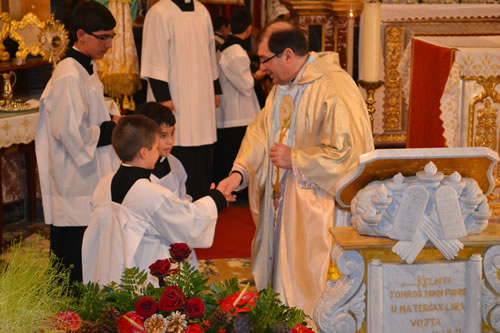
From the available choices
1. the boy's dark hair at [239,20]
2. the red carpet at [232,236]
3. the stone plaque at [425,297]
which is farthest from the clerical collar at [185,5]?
the stone plaque at [425,297]

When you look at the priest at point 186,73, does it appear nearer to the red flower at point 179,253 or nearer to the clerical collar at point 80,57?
the clerical collar at point 80,57

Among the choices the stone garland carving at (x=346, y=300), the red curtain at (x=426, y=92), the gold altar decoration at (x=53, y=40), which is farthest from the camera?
the gold altar decoration at (x=53, y=40)

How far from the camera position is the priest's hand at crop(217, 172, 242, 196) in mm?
4333

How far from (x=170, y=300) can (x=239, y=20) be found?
6.02m

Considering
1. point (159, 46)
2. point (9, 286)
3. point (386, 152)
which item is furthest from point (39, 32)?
point (9, 286)

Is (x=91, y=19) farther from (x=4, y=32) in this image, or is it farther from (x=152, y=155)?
(x=4, y=32)

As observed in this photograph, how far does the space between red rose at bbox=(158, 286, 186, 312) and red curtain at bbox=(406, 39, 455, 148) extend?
3656 mm

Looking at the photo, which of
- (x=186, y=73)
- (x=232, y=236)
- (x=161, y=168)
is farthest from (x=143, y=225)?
(x=186, y=73)

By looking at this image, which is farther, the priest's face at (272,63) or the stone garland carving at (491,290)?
the priest's face at (272,63)

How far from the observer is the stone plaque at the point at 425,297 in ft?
10.3

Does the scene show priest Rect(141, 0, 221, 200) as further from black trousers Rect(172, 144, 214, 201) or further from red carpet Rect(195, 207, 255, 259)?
red carpet Rect(195, 207, 255, 259)

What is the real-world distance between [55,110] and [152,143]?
1338 mm

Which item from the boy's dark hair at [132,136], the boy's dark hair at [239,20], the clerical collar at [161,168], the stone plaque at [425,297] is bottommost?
the stone plaque at [425,297]

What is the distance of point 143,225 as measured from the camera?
150 inches
